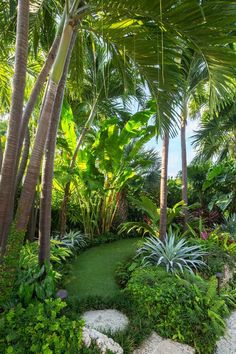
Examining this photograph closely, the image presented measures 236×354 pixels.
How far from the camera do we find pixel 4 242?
2.56 meters

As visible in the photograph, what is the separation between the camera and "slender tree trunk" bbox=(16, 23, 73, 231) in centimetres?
257

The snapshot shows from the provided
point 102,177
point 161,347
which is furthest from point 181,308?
point 102,177

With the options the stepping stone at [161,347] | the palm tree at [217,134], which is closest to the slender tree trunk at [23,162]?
the stepping stone at [161,347]

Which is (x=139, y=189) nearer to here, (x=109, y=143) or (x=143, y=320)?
(x=109, y=143)

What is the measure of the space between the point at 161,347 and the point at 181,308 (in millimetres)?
515

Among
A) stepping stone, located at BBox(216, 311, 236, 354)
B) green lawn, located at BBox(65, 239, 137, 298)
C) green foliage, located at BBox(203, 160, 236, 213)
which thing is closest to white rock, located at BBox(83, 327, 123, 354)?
green lawn, located at BBox(65, 239, 137, 298)

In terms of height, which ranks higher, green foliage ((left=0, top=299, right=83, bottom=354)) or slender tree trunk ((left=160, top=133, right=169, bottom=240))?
slender tree trunk ((left=160, top=133, right=169, bottom=240))

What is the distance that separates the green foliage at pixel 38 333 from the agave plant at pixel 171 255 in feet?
7.09

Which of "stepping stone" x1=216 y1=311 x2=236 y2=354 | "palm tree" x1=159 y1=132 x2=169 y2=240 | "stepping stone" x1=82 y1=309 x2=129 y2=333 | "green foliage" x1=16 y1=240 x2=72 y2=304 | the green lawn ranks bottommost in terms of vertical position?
"stepping stone" x1=216 y1=311 x2=236 y2=354


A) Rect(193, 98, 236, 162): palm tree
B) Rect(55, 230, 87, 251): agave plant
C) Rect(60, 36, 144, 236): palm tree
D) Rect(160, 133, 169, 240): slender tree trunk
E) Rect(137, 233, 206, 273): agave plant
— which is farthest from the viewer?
Rect(193, 98, 236, 162): palm tree

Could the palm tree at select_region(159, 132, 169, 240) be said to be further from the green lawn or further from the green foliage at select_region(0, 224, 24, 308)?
the green foliage at select_region(0, 224, 24, 308)

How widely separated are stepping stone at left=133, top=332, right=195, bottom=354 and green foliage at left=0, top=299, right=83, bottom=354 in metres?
0.87

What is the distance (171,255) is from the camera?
15.0ft

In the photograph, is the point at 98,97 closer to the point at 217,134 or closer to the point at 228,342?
the point at 217,134
